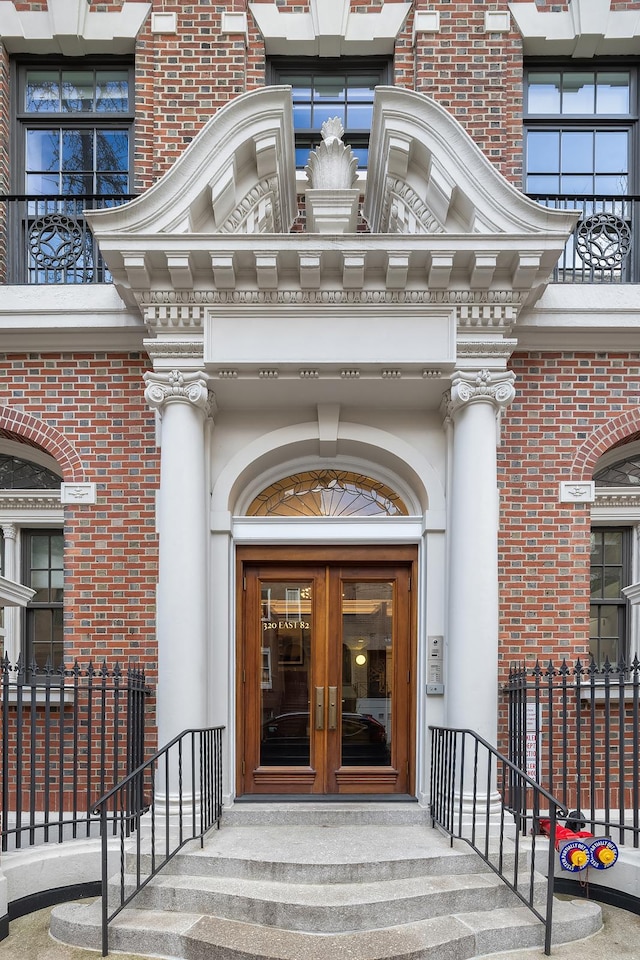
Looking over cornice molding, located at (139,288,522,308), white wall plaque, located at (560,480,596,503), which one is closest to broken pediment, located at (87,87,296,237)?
cornice molding, located at (139,288,522,308)

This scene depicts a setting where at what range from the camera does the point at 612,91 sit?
848cm

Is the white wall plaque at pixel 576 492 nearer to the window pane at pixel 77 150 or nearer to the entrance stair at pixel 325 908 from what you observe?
the entrance stair at pixel 325 908

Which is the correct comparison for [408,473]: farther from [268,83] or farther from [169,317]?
[268,83]

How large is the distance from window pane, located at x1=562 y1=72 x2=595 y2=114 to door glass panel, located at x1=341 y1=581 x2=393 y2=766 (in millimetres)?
5557

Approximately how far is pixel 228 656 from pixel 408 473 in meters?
2.43

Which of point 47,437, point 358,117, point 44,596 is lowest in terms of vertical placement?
point 44,596

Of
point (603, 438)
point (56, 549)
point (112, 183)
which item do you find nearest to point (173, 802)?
point (603, 438)

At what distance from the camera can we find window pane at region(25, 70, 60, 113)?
8.52 metres

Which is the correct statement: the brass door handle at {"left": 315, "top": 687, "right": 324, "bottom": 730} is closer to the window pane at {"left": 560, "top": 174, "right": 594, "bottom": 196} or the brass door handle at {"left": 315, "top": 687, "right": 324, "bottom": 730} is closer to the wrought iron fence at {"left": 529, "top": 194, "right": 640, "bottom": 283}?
the wrought iron fence at {"left": 529, "top": 194, "right": 640, "bottom": 283}

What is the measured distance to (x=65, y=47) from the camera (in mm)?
8336

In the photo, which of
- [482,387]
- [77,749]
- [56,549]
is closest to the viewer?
[77,749]

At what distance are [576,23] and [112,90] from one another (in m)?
5.00

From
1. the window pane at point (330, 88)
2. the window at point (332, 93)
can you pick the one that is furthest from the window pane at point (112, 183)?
the window pane at point (330, 88)

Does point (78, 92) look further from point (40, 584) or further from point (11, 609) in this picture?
point (11, 609)
